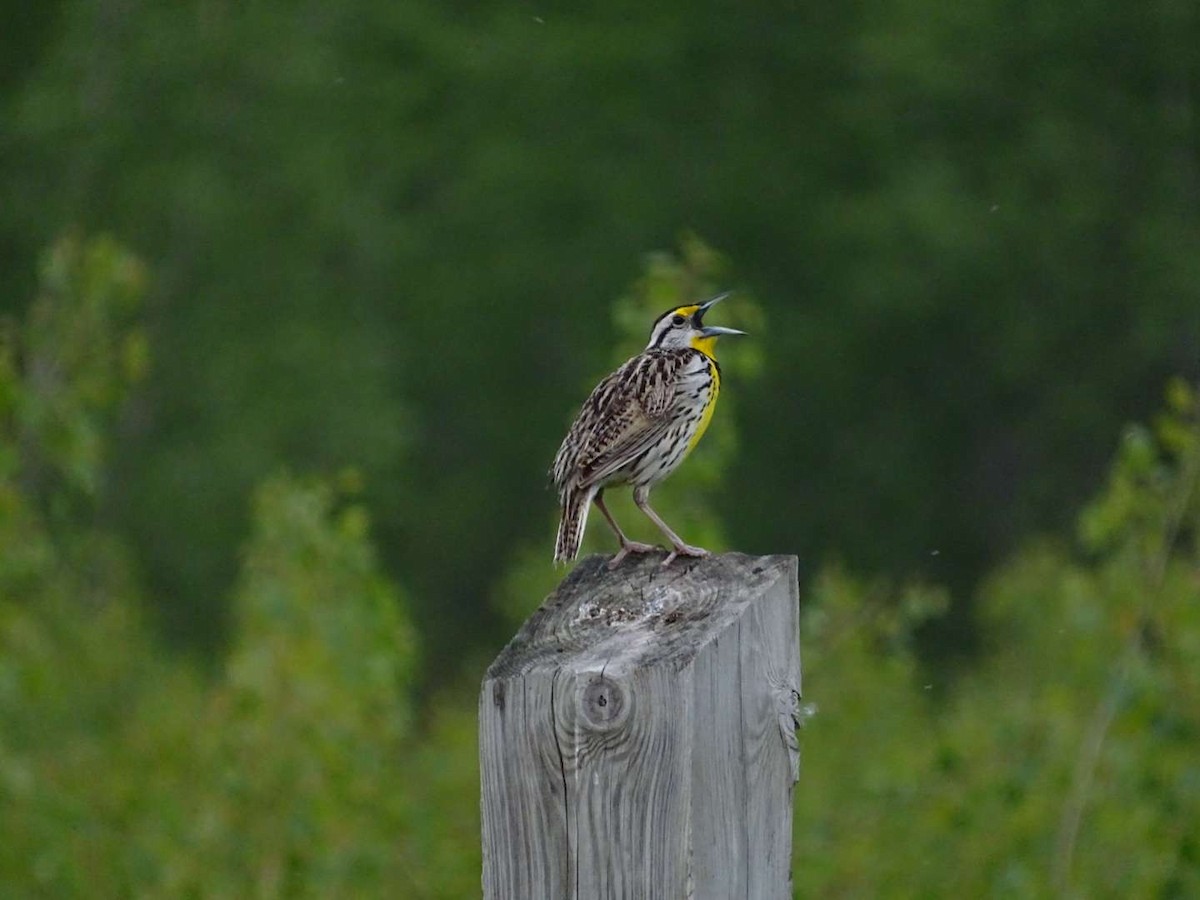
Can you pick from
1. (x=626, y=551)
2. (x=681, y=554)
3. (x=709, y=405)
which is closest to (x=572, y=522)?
(x=709, y=405)

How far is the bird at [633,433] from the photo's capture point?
6.21 m

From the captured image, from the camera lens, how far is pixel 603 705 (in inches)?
152

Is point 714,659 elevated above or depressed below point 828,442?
below

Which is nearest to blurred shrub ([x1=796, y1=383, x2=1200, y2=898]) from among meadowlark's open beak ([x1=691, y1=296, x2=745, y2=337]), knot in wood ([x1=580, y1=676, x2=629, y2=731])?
meadowlark's open beak ([x1=691, y1=296, x2=745, y2=337])

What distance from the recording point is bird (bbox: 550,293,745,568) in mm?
6211

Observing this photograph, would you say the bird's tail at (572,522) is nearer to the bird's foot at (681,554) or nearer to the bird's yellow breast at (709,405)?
the bird's yellow breast at (709,405)

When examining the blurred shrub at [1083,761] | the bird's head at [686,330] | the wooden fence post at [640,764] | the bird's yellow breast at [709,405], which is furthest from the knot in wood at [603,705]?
the blurred shrub at [1083,761]

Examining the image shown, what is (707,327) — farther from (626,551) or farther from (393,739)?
(393,739)

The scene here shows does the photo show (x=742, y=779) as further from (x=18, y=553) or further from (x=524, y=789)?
(x=18, y=553)

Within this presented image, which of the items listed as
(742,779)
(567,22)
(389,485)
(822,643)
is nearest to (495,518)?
(389,485)

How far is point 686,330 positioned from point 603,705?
12.4 feet

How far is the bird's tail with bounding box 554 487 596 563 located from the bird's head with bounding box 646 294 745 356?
1280 mm

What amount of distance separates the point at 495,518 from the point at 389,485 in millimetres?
3710

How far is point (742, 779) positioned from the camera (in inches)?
156
